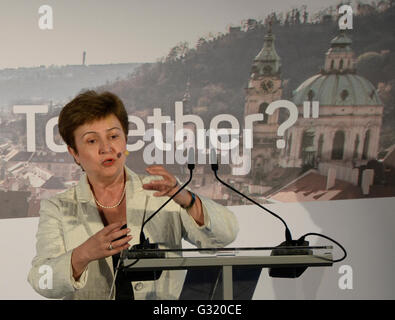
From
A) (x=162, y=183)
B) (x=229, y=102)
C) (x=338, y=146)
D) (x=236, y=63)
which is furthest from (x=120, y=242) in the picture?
(x=338, y=146)

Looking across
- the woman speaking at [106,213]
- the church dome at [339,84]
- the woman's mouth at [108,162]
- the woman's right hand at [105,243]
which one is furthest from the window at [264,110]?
the woman's right hand at [105,243]

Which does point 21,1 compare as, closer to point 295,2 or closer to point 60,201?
point 60,201

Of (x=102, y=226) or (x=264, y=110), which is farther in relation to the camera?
(x=264, y=110)

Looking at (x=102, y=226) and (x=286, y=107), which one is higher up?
(x=286, y=107)

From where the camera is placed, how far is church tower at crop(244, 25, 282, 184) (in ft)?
10.1

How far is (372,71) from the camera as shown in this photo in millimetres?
3119

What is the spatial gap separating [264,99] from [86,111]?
950 mm

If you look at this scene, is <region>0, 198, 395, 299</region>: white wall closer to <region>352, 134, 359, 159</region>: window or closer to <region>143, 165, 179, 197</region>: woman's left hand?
<region>352, 134, 359, 159</region>: window

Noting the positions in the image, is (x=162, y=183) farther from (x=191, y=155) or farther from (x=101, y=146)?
(x=191, y=155)

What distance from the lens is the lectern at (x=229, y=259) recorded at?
182 cm

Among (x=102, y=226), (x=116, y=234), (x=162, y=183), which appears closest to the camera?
(x=116, y=234)

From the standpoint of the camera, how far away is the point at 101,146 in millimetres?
2576

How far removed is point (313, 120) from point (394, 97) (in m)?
0.42
